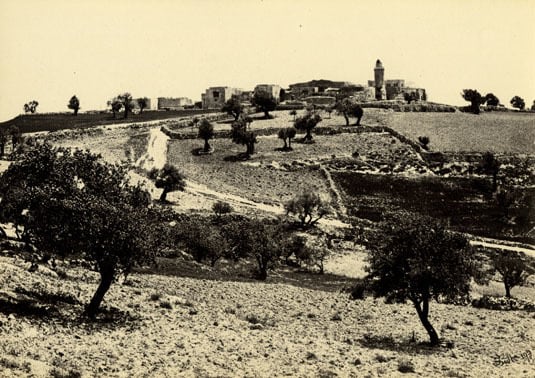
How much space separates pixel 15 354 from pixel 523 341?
19748mm

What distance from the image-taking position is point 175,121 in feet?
382

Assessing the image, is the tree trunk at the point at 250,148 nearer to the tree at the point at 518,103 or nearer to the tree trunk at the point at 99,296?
the tree trunk at the point at 99,296

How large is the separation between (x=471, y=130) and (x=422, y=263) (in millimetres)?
91514

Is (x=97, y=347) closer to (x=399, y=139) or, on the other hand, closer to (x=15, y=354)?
(x=15, y=354)

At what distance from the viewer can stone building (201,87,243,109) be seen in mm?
155125

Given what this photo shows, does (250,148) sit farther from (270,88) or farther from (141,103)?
(141,103)

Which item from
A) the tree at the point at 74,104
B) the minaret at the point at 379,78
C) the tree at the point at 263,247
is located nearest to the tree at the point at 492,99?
the minaret at the point at 379,78

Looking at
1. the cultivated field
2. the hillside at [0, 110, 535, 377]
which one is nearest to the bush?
the hillside at [0, 110, 535, 377]

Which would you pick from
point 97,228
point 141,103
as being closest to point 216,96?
point 141,103

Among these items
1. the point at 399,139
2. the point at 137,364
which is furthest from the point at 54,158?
the point at 399,139

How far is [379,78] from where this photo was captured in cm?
14975

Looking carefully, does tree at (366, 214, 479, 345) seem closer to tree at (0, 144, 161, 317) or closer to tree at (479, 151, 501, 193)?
tree at (0, 144, 161, 317)
